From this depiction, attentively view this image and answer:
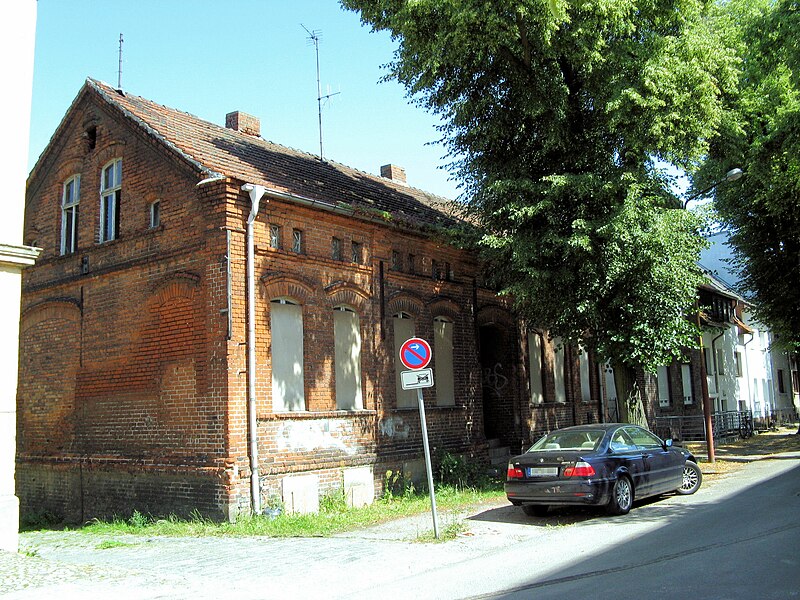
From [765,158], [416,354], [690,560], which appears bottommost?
[690,560]

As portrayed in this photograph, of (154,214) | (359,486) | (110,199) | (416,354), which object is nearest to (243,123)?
(110,199)

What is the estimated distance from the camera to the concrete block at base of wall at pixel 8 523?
9852mm

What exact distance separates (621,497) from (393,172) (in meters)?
16.0

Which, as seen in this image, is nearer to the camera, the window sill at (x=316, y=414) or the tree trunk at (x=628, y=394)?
the window sill at (x=316, y=414)

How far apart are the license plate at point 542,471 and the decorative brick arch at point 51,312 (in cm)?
998

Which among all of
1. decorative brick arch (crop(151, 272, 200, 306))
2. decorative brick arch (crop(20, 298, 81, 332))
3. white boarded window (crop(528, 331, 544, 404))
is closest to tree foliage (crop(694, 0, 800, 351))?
white boarded window (crop(528, 331, 544, 404))

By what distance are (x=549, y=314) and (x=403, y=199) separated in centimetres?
613

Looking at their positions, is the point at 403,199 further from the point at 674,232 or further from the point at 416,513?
the point at 416,513

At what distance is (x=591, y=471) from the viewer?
11.2 meters

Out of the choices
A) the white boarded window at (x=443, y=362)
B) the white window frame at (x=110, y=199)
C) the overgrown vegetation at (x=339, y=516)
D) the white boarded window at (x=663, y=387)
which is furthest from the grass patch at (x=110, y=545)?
the white boarded window at (x=663, y=387)

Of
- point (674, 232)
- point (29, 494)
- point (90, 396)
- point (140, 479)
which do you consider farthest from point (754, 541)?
point (29, 494)

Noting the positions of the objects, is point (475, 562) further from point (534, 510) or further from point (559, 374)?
point (559, 374)

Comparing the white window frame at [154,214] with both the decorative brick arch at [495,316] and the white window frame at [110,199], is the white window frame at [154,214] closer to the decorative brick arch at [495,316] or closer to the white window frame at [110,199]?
the white window frame at [110,199]

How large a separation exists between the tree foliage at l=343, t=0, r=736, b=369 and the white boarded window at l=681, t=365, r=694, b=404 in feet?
59.5
